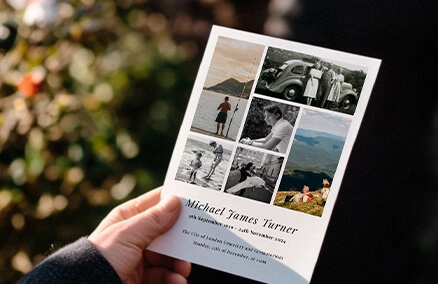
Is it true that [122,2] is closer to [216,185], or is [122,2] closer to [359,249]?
[216,185]

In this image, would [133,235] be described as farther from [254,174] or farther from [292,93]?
[292,93]

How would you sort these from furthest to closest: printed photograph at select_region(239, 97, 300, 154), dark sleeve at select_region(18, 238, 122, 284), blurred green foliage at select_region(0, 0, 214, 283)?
blurred green foliage at select_region(0, 0, 214, 283), printed photograph at select_region(239, 97, 300, 154), dark sleeve at select_region(18, 238, 122, 284)

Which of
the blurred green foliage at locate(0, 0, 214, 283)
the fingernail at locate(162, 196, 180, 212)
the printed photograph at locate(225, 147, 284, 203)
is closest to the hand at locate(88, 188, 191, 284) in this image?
the fingernail at locate(162, 196, 180, 212)

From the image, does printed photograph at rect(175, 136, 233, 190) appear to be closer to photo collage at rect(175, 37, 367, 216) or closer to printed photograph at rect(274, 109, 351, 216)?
photo collage at rect(175, 37, 367, 216)

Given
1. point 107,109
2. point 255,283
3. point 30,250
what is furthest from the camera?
point 30,250

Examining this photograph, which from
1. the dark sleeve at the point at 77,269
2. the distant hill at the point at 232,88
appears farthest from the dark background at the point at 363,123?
the dark sleeve at the point at 77,269

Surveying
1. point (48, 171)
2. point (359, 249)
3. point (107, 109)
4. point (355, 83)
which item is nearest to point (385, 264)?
point (359, 249)

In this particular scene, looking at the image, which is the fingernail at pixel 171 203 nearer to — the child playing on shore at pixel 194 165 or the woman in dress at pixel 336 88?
the child playing on shore at pixel 194 165
